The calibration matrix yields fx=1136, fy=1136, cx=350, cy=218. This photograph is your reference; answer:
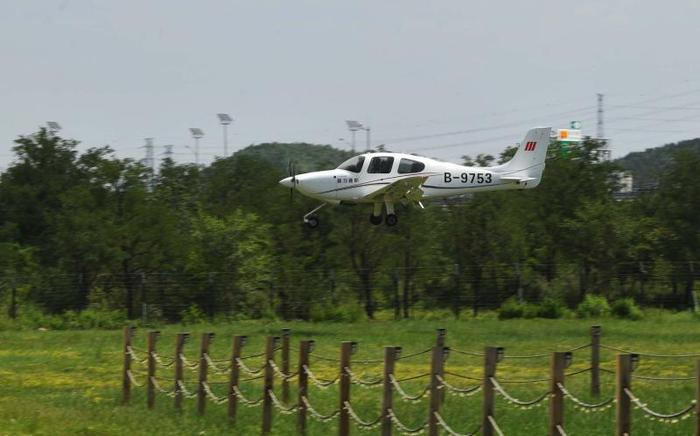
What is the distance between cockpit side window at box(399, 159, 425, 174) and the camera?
104 ft

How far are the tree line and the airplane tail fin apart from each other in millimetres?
11295

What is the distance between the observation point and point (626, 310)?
40.9 meters

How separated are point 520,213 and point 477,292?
771 cm

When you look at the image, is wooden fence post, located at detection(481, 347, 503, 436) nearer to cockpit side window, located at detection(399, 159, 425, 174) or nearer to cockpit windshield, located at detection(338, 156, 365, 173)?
cockpit side window, located at detection(399, 159, 425, 174)

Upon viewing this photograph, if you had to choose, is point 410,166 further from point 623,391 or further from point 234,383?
point 623,391

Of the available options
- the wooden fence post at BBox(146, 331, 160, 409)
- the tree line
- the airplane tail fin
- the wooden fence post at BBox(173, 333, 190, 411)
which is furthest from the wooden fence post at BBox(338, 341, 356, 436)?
the tree line

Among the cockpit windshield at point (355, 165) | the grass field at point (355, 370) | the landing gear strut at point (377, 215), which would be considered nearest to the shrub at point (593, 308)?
the grass field at point (355, 370)

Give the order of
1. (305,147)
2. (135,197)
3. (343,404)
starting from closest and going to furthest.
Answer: (343,404), (135,197), (305,147)

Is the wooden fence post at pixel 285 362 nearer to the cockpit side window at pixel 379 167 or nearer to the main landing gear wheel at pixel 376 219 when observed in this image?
the cockpit side window at pixel 379 167

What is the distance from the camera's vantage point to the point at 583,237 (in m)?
49.0

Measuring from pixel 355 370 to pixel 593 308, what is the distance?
65.9 ft

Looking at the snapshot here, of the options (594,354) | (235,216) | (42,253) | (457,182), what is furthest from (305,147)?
(594,354)

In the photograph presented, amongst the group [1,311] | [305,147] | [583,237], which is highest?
[305,147]

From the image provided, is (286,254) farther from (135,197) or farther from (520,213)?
(520,213)
